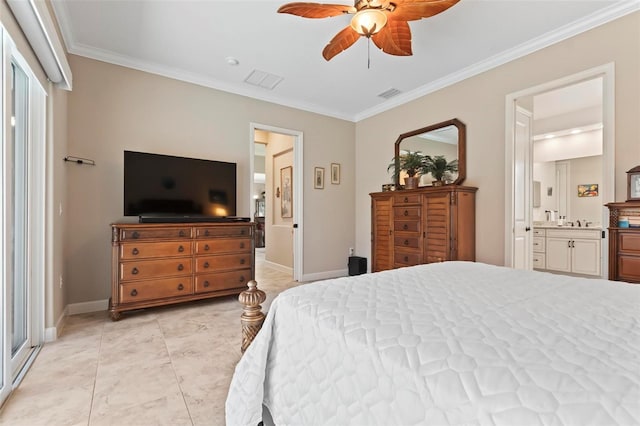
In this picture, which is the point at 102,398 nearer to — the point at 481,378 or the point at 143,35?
the point at 481,378

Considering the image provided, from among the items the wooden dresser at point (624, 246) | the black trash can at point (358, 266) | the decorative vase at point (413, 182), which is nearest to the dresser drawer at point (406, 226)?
the decorative vase at point (413, 182)

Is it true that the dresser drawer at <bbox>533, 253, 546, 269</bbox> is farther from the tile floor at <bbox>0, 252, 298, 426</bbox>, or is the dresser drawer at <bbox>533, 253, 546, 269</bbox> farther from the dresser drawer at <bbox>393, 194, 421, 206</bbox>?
the tile floor at <bbox>0, 252, 298, 426</bbox>

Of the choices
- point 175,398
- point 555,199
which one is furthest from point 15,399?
point 555,199

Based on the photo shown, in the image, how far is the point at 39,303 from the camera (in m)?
2.44

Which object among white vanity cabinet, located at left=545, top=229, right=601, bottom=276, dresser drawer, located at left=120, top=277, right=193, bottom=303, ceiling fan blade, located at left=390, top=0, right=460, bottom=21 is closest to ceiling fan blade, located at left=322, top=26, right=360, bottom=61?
ceiling fan blade, located at left=390, top=0, right=460, bottom=21

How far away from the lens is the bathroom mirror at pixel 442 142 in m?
3.84

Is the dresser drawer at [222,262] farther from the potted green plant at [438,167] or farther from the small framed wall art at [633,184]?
the small framed wall art at [633,184]

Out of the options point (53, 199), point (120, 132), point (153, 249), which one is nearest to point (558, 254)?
point (153, 249)

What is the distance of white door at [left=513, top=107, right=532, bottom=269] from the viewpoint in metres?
3.42

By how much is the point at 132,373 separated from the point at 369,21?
9.20 ft

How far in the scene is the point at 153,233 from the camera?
3.17 meters

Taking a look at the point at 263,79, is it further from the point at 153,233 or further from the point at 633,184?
the point at 633,184

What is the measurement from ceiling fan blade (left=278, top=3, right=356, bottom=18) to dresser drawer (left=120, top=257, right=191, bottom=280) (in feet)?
8.39

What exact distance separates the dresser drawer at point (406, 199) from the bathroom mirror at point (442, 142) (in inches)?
16.2
